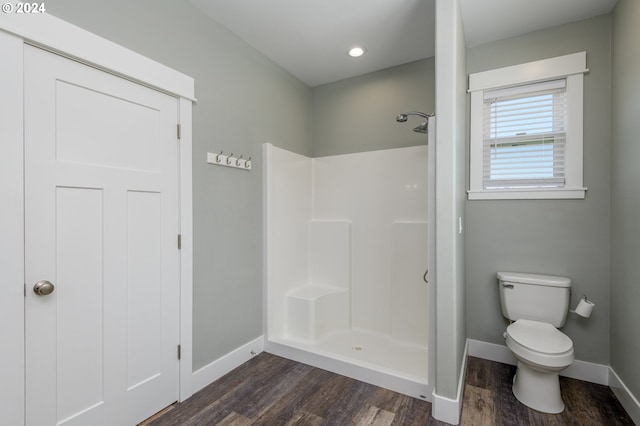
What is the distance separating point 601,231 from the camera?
2131 millimetres

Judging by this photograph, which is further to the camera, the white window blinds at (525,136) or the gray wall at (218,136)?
the white window blinds at (525,136)

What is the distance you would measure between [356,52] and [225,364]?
8.97 ft

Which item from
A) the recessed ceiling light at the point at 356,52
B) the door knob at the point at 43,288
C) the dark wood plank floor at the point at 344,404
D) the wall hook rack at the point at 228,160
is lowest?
the dark wood plank floor at the point at 344,404

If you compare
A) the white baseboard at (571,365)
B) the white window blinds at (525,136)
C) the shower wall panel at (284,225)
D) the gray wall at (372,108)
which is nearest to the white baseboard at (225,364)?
the shower wall panel at (284,225)

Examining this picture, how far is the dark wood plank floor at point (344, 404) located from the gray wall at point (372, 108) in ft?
6.62

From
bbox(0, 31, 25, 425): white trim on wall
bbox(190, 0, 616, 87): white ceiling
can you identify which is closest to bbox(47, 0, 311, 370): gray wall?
bbox(190, 0, 616, 87): white ceiling

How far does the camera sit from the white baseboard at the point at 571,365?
2.13m

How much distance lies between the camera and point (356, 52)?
2604mm

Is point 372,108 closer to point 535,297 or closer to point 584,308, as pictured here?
point 535,297

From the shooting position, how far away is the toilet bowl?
5.80ft

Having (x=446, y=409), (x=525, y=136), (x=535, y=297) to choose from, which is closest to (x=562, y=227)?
(x=535, y=297)

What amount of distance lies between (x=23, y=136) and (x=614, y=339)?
3.54m

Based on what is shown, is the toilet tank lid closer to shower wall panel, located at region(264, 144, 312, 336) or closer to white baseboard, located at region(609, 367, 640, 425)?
white baseboard, located at region(609, 367, 640, 425)

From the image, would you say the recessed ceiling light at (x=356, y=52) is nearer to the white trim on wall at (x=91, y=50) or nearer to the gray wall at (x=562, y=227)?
the gray wall at (x=562, y=227)
